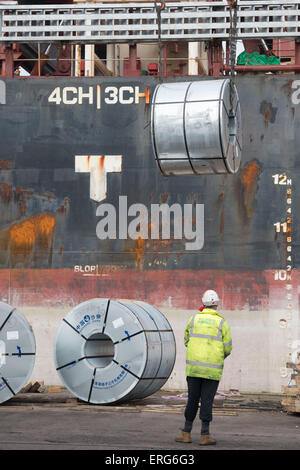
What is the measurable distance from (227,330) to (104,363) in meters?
4.11

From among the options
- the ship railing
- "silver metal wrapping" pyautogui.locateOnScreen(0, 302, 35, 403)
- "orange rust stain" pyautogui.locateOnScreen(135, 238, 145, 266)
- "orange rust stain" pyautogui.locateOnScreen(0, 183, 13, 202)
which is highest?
the ship railing

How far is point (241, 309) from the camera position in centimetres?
1681

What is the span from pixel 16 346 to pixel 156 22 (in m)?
8.54

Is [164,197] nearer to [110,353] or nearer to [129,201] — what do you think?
[129,201]

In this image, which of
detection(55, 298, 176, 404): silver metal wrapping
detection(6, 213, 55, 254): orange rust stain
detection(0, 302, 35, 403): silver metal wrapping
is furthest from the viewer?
detection(6, 213, 55, 254): orange rust stain

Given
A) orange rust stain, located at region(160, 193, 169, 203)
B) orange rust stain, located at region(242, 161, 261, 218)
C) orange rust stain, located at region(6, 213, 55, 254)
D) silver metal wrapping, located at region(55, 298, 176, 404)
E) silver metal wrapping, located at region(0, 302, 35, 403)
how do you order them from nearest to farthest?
silver metal wrapping, located at region(55, 298, 176, 404)
silver metal wrapping, located at region(0, 302, 35, 403)
orange rust stain, located at region(242, 161, 261, 218)
orange rust stain, located at region(160, 193, 169, 203)
orange rust stain, located at region(6, 213, 55, 254)

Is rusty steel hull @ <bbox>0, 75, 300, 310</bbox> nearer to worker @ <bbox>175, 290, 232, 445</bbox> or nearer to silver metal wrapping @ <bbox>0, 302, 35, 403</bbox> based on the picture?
silver metal wrapping @ <bbox>0, 302, 35, 403</bbox>

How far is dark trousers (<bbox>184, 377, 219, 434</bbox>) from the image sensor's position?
9.77 metres

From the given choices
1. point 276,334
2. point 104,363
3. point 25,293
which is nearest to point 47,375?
point 25,293

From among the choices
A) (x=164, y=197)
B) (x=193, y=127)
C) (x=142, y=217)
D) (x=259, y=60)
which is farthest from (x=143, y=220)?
(x=193, y=127)

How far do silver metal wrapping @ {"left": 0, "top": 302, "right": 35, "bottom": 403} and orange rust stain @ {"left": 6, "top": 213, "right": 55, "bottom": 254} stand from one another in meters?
3.60

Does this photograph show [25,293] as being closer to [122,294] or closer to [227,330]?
[122,294]

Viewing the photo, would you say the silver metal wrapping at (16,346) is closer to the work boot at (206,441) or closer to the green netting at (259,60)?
the work boot at (206,441)

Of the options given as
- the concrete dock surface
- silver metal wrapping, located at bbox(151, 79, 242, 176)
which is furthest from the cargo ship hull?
silver metal wrapping, located at bbox(151, 79, 242, 176)
